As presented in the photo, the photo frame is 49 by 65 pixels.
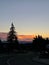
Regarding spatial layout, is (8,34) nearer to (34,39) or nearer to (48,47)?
(34,39)

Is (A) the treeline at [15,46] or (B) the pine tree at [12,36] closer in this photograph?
(A) the treeline at [15,46]

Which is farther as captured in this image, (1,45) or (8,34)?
(8,34)

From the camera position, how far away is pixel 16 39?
118812mm

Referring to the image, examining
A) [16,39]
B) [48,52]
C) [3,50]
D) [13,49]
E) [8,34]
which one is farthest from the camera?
[8,34]

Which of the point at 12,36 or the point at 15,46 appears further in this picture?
the point at 12,36

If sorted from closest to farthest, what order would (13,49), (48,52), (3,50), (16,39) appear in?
(48,52)
(3,50)
(13,49)
(16,39)

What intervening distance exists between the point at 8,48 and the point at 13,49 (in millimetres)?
3450

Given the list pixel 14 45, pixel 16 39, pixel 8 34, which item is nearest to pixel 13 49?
pixel 14 45

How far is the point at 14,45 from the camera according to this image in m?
105

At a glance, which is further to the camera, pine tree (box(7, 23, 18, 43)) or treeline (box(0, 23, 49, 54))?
pine tree (box(7, 23, 18, 43))

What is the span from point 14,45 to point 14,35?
19.3 metres

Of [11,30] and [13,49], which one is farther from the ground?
[11,30]

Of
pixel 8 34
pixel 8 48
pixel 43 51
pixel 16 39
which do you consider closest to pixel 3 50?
pixel 8 48

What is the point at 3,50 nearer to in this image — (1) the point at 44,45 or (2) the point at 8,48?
(2) the point at 8,48
